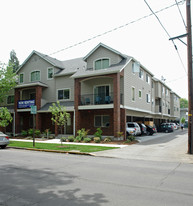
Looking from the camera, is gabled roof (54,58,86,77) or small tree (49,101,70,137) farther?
gabled roof (54,58,86,77)

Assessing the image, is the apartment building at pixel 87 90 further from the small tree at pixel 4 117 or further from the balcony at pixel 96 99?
the small tree at pixel 4 117

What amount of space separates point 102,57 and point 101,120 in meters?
6.81

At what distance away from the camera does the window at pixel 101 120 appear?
22312 mm

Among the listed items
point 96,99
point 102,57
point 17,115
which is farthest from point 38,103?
point 102,57

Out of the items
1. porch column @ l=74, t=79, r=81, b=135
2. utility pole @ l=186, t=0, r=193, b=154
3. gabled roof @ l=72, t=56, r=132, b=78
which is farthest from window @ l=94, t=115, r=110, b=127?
utility pole @ l=186, t=0, r=193, b=154

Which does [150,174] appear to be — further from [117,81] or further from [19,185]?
[117,81]

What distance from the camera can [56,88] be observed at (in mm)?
26016

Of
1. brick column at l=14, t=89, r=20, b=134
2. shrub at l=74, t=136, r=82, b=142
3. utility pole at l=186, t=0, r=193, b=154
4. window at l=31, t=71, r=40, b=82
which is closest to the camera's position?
utility pole at l=186, t=0, r=193, b=154

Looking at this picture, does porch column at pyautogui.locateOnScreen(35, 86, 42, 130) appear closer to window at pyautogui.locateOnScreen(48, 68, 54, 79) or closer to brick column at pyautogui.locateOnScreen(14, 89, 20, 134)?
window at pyautogui.locateOnScreen(48, 68, 54, 79)

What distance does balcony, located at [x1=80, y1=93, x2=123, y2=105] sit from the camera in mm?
21078

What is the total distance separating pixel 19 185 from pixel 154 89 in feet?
102

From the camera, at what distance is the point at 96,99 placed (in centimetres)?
2197

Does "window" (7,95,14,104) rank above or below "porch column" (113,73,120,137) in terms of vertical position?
above

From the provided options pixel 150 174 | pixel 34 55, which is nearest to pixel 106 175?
pixel 150 174
